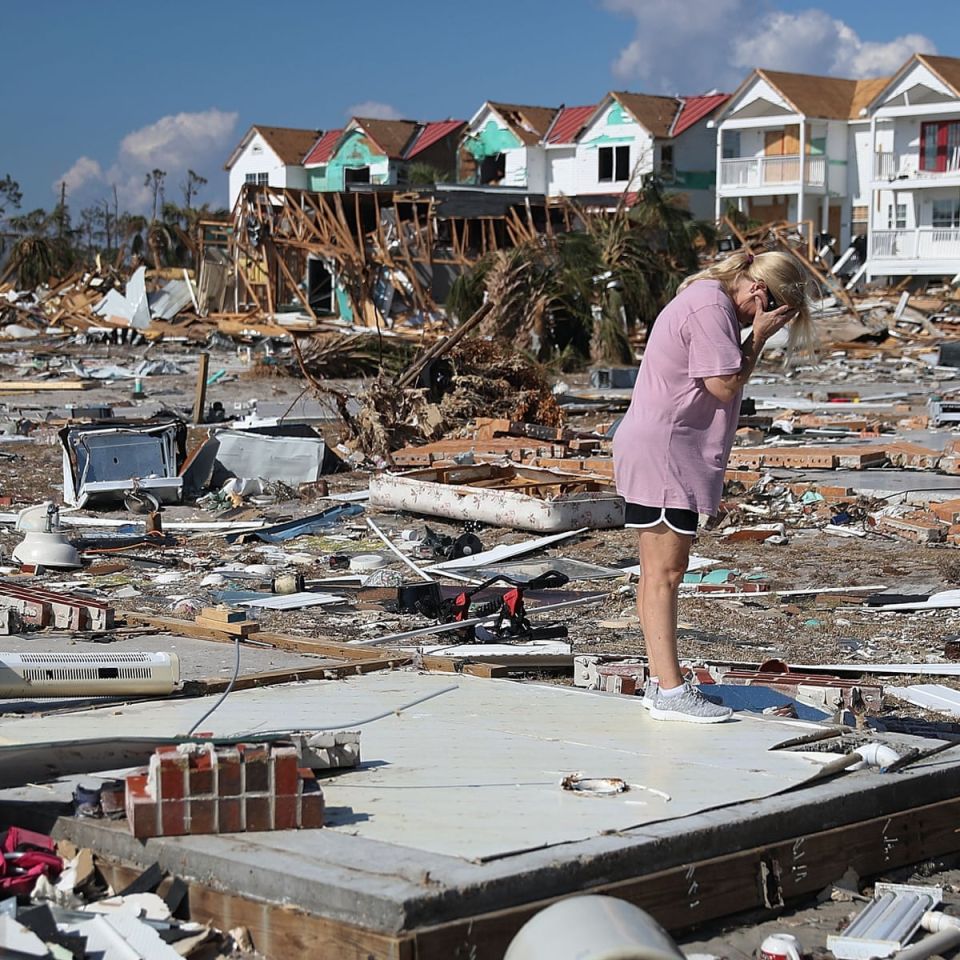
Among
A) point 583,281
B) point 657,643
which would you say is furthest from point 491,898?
point 583,281

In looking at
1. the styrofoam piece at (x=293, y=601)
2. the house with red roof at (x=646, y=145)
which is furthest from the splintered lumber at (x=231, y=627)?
the house with red roof at (x=646, y=145)

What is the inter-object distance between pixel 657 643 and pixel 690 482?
0.55 meters

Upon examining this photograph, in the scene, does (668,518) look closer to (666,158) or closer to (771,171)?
(771,171)

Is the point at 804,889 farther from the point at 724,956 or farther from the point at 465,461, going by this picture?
the point at 465,461

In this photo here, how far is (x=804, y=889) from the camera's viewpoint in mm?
3986

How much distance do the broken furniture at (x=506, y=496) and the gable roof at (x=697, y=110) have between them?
1841 inches

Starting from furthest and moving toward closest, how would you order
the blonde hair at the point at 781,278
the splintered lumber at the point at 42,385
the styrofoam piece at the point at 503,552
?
the splintered lumber at the point at 42,385
the styrofoam piece at the point at 503,552
the blonde hair at the point at 781,278

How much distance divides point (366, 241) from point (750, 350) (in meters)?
35.5

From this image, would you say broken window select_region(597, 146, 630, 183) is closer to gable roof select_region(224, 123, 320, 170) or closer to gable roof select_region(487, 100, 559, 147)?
gable roof select_region(487, 100, 559, 147)

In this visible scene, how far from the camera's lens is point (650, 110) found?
5791 cm

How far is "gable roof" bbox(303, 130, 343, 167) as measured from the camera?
66.4 m

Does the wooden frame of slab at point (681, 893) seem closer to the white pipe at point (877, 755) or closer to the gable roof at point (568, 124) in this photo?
the white pipe at point (877, 755)

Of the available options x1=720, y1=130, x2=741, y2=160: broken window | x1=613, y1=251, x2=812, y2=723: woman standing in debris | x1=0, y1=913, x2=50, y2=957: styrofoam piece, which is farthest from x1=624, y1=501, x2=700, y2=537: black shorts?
x1=720, y1=130, x2=741, y2=160: broken window

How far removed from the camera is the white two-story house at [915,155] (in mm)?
48500
